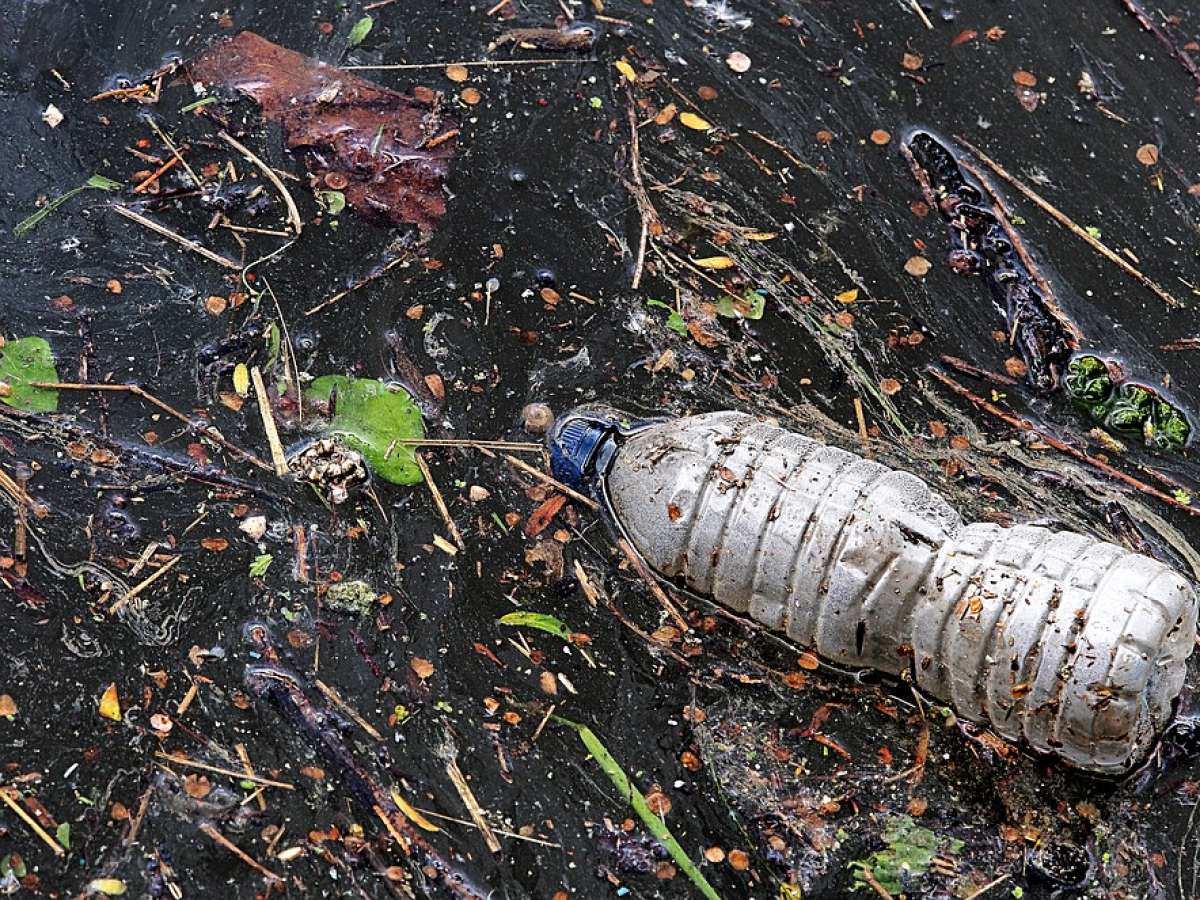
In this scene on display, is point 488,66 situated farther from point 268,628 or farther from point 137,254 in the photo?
point 268,628

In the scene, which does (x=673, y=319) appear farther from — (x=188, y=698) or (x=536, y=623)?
(x=188, y=698)

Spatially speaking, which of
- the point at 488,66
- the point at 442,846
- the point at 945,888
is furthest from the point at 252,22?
the point at 945,888

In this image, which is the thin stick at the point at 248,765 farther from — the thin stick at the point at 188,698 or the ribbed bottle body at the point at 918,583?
the ribbed bottle body at the point at 918,583

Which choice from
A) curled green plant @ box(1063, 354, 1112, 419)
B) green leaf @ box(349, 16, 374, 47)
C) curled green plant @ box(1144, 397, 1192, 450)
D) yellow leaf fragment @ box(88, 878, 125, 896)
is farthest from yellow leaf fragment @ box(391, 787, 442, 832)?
green leaf @ box(349, 16, 374, 47)

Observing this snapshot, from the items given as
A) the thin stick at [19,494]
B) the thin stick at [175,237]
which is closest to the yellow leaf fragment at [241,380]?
the thin stick at [175,237]

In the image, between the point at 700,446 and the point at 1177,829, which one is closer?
the point at 1177,829

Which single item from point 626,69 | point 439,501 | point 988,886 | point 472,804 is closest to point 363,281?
point 439,501

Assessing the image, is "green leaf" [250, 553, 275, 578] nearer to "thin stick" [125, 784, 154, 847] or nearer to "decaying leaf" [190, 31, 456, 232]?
"thin stick" [125, 784, 154, 847]
